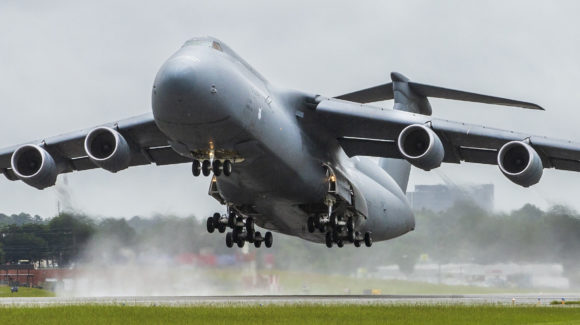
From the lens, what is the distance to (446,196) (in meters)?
28.4

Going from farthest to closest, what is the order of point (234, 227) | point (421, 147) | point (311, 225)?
point (234, 227) < point (311, 225) < point (421, 147)

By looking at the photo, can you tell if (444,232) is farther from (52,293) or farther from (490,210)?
(52,293)

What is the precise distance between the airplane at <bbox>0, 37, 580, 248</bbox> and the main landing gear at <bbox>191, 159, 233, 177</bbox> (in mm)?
26

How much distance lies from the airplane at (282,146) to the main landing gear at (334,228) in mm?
29

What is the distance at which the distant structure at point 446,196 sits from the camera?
27797 mm

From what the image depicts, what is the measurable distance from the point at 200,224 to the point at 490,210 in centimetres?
816

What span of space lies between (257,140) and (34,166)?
6.23 metres

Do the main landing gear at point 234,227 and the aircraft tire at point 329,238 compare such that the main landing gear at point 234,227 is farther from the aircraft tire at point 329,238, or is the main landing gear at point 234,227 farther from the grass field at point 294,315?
the grass field at point 294,315

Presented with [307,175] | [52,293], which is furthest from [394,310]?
[52,293]

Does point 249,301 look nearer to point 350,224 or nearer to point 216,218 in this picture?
point 216,218

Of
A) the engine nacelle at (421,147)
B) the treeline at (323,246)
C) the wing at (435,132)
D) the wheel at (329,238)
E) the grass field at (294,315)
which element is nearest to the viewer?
the grass field at (294,315)

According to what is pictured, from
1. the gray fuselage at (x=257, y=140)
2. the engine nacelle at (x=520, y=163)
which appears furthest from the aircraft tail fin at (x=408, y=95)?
the engine nacelle at (x=520, y=163)

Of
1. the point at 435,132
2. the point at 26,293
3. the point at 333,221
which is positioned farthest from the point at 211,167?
the point at 26,293

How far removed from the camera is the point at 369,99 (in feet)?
85.1
